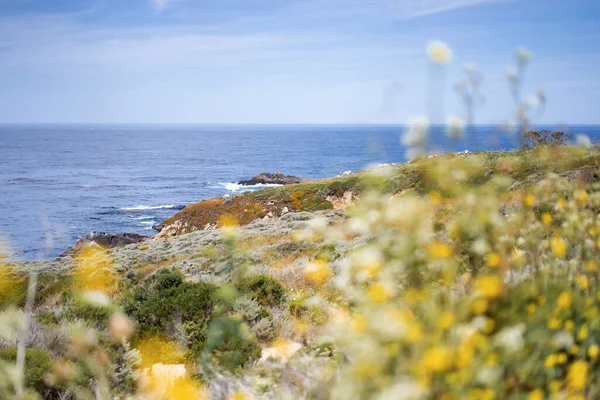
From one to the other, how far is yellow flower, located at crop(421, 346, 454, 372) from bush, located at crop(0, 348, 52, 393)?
3905 millimetres

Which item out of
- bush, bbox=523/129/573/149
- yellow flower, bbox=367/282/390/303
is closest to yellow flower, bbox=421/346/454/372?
yellow flower, bbox=367/282/390/303

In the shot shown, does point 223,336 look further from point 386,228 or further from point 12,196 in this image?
point 12,196

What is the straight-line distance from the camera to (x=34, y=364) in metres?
4.34

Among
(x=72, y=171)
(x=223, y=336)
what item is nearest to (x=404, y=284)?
(x=223, y=336)

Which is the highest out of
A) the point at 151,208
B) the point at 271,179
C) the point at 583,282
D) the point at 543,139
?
the point at 543,139

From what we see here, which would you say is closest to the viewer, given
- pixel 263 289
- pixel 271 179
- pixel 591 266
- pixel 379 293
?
pixel 379 293

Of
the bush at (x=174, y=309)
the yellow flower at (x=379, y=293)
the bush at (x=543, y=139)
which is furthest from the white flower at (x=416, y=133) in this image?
the bush at (x=543, y=139)

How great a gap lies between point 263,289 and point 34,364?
3086 millimetres

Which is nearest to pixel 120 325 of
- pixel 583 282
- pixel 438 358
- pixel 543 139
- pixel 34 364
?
pixel 34 364

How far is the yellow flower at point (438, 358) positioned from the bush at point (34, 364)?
390cm

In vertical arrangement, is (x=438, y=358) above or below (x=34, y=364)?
above

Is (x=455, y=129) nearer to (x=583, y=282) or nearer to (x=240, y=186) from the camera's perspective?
(x=583, y=282)

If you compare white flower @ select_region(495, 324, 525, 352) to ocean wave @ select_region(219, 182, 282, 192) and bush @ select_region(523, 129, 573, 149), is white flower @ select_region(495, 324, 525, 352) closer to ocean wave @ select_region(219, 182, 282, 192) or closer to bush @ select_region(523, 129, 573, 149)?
bush @ select_region(523, 129, 573, 149)

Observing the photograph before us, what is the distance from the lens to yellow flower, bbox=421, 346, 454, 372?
5.82ft
